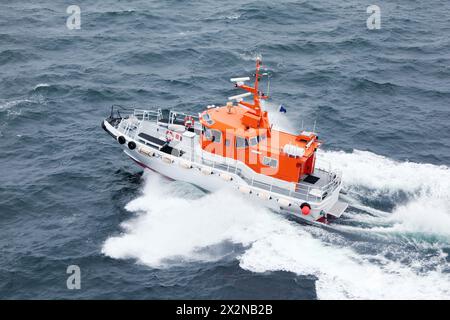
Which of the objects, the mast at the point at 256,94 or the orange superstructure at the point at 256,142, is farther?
the mast at the point at 256,94

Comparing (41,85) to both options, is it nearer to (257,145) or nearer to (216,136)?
(216,136)

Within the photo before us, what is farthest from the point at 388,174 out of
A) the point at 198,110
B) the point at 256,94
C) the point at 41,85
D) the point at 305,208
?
the point at 41,85

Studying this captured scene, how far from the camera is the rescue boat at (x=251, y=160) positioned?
1198 inches

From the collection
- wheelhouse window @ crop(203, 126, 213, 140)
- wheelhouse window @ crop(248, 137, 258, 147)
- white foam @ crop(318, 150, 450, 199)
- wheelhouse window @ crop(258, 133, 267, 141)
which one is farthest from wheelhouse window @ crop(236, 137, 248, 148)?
white foam @ crop(318, 150, 450, 199)

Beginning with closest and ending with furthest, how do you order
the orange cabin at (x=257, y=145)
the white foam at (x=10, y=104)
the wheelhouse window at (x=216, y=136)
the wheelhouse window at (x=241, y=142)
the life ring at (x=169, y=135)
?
the orange cabin at (x=257, y=145) < the wheelhouse window at (x=241, y=142) < the wheelhouse window at (x=216, y=136) < the life ring at (x=169, y=135) < the white foam at (x=10, y=104)

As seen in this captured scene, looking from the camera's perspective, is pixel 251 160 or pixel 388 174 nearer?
pixel 251 160

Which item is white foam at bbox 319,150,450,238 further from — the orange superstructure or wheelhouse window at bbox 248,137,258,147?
wheelhouse window at bbox 248,137,258,147

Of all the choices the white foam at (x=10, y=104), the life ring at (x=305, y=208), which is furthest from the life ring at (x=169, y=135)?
the white foam at (x=10, y=104)

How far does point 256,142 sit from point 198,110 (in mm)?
10410

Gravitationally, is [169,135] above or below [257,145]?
below

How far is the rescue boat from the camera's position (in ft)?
99.9

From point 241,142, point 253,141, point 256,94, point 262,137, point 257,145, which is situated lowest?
point 257,145

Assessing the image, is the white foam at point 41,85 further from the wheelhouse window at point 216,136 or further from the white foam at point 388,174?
the white foam at point 388,174

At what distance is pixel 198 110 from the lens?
133ft
